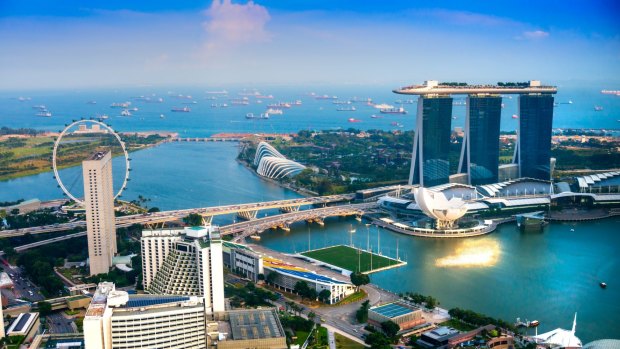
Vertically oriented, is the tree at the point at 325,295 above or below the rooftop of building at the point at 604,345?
below

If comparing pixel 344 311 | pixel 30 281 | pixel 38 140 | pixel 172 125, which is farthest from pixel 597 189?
pixel 172 125

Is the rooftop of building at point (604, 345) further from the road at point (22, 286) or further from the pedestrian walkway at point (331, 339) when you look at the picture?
the road at point (22, 286)

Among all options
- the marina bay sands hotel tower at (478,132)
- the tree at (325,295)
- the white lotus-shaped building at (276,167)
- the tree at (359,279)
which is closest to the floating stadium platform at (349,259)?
the tree at (359,279)

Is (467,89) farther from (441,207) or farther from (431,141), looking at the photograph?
(441,207)

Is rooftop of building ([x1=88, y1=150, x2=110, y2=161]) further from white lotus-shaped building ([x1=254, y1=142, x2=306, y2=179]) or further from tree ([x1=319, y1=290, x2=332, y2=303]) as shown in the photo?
white lotus-shaped building ([x1=254, y1=142, x2=306, y2=179])

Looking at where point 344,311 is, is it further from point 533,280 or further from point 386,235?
point 386,235

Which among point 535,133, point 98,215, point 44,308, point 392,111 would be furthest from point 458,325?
point 392,111
